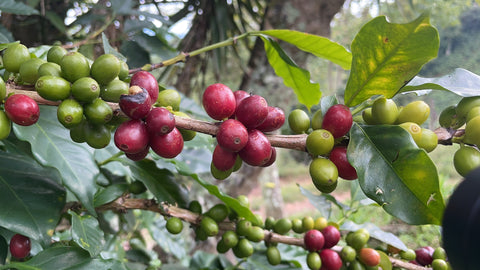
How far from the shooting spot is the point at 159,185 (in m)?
1.01

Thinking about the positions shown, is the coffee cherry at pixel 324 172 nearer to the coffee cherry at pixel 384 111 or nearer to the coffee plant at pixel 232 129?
the coffee plant at pixel 232 129

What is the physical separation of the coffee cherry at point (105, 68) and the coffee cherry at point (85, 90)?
1.6 inches

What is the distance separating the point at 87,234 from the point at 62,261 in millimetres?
97

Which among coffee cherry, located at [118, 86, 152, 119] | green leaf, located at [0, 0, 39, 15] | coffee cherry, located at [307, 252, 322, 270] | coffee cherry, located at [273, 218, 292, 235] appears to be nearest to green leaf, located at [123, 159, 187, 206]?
coffee cherry, located at [273, 218, 292, 235]

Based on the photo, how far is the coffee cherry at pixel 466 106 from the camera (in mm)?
568

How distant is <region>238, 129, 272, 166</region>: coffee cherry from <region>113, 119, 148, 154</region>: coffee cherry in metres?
0.16

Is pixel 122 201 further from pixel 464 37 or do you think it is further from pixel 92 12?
pixel 464 37

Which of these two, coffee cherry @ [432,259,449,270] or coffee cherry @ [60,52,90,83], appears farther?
coffee cherry @ [432,259,449,270]

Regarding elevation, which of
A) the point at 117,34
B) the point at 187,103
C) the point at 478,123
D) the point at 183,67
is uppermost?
the point at 478,123

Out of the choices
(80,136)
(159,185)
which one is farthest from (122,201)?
(80,136)

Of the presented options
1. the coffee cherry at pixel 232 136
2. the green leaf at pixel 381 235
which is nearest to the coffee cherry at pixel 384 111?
the coffee cherry at pixel 232 136

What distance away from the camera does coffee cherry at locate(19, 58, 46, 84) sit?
590 mm

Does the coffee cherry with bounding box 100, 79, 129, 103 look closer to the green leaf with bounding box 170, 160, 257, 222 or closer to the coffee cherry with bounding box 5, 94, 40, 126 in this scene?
the coffee cherry with bounding box 5, 94, 40, 126

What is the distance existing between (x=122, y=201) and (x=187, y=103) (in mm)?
778
